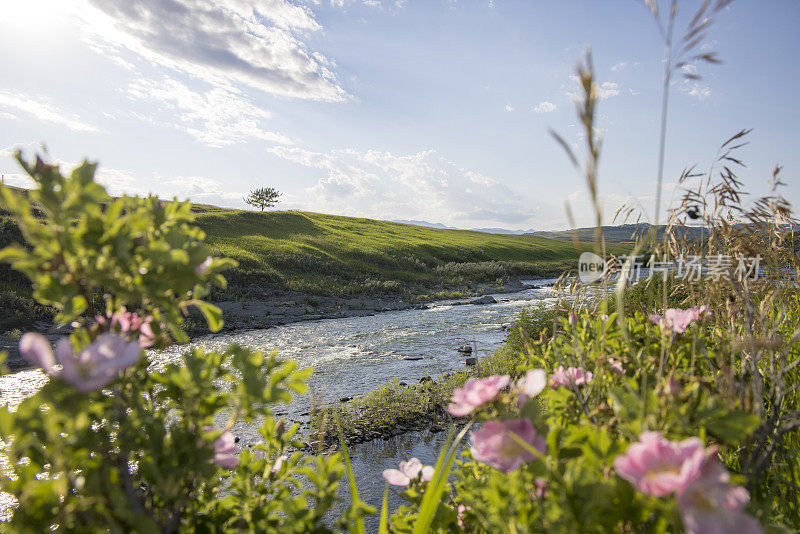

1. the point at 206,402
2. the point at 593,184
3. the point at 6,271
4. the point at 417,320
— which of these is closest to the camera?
the point at 593,184

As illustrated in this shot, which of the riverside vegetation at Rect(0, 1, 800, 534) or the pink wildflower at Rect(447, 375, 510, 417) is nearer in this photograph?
the riverside vegetation at Rect(0, 1, 800, 534)

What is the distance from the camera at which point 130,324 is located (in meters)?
1.22

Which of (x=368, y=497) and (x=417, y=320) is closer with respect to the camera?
(x=368, y=497)

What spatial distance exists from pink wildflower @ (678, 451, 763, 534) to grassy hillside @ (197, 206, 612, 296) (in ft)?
61.1

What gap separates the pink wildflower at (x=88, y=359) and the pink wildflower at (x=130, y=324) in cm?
28

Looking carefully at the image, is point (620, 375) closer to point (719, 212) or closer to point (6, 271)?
point (719, 212)

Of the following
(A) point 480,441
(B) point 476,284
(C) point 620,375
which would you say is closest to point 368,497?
(C) point 620,375

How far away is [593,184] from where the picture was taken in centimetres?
108

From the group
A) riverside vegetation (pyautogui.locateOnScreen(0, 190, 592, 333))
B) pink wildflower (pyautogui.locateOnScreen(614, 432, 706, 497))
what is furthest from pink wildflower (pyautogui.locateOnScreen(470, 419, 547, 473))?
riverside vegetation (pyautogui.locateOnScreen(0, 190, 592, 333))

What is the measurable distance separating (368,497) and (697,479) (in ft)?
15.4

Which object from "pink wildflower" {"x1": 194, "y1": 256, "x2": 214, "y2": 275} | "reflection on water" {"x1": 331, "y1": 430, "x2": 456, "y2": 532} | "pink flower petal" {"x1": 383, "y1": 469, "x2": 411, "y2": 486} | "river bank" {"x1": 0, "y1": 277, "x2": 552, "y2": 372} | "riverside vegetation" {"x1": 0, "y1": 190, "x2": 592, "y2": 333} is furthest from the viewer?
"riverside vegetation" {"x1": 0, "y1": 190, "x2": 592, "y2": 333}

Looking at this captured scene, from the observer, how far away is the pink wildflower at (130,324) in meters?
1.20

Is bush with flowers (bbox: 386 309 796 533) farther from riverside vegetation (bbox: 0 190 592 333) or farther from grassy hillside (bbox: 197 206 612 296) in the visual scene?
grassy hillside (bbox: 197 206 612 296)

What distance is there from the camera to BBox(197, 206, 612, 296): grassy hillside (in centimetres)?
2073
